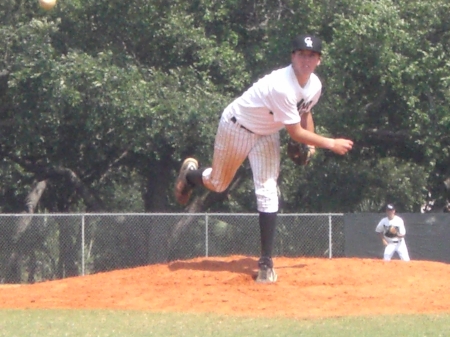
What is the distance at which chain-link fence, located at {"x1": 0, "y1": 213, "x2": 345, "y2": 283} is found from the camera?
17.5 metres

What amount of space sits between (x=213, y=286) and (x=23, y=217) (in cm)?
997

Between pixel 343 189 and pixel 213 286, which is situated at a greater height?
pixel 343 189

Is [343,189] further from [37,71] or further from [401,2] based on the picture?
A: [37,71]

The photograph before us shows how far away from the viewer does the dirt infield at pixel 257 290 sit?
751 cm

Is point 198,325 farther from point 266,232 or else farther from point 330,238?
point 330,238

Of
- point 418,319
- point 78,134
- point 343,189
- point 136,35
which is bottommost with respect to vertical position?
point 418,319

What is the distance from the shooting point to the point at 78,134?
18.8 metres

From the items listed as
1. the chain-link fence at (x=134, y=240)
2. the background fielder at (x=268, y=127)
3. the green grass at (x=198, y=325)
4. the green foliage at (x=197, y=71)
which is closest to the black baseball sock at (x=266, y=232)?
the background fielder at (x=268, y=127)

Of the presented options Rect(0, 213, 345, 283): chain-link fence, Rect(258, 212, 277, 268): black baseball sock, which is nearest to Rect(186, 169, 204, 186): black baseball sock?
Rect(258, 212, 277, 268): black baseball sock

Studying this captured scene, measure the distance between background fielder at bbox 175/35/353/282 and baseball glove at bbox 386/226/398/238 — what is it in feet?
26.0

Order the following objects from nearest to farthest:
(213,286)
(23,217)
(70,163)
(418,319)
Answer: (418,319)
(213,286)
(23,217)
(70,163)

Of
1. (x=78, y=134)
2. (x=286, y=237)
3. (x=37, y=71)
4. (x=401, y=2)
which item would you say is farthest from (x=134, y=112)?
(x=401, y=2)

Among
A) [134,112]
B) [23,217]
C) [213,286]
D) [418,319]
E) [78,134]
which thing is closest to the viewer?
[418,319]

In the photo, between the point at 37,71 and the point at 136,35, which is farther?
the point at 136,35
